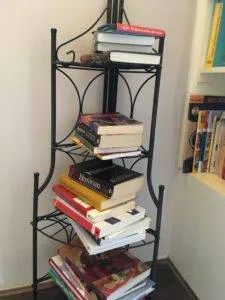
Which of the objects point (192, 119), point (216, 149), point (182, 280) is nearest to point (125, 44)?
point (192, 119)

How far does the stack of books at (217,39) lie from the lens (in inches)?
53.1

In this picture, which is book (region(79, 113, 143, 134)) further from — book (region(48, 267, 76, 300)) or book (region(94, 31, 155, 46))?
book (region(48, 267, 76, 300))

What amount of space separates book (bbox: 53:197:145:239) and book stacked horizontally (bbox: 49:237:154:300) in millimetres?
237

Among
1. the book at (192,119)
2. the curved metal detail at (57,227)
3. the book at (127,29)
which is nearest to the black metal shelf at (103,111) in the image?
the curved metal detail at (57,227)

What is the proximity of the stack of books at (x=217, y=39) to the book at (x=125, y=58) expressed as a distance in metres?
0.39

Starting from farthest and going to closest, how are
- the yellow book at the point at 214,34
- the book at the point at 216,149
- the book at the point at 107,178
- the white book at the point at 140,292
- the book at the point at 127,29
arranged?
the book at the point at 216,149
the yellow book at the point at 214,34
the white book at the point at 140,292
the book at the point at 107,178
the book at the point at 127,29

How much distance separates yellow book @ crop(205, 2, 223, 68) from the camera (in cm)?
135

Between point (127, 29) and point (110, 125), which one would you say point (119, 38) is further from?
point (110, 125)

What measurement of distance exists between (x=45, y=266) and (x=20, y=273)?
12cm

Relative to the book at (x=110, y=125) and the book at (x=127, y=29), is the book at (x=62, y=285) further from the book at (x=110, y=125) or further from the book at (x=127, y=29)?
the book at (x=127, y=29)

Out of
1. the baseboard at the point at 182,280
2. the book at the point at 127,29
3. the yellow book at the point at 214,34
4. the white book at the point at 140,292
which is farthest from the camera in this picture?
the baseboard at the point at 182,280

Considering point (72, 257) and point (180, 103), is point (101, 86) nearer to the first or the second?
point (180, 103)

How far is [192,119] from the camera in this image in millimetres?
1497

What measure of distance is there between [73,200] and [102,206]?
126mm
